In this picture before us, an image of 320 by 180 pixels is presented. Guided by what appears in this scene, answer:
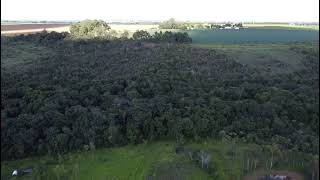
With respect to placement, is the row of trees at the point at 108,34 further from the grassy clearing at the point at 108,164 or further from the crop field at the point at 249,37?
the grassy clearing at the point at 108,164

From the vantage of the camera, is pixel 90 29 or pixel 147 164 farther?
pixel 90 29

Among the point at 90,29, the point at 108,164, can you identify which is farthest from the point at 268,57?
the point at 90,29

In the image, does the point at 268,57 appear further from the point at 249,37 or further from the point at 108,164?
the point at 108,164

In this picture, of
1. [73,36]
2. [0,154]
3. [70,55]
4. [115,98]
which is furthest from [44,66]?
[73,36]

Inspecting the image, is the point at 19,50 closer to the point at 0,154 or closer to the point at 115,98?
the point at 115,98

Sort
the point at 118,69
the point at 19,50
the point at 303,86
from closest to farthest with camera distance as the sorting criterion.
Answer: the point at 303,86
the point at 118,69
the point at 19,50

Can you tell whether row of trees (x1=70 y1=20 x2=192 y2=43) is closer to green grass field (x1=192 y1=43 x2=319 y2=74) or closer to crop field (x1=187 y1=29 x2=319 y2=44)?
crop field (x1=187 y1=29 x2=319 y2=44)

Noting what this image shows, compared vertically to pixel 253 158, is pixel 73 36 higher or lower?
higher


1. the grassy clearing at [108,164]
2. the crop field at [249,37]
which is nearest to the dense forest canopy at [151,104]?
the grassy clearing at [108,164]

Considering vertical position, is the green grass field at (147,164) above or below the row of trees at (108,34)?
below
